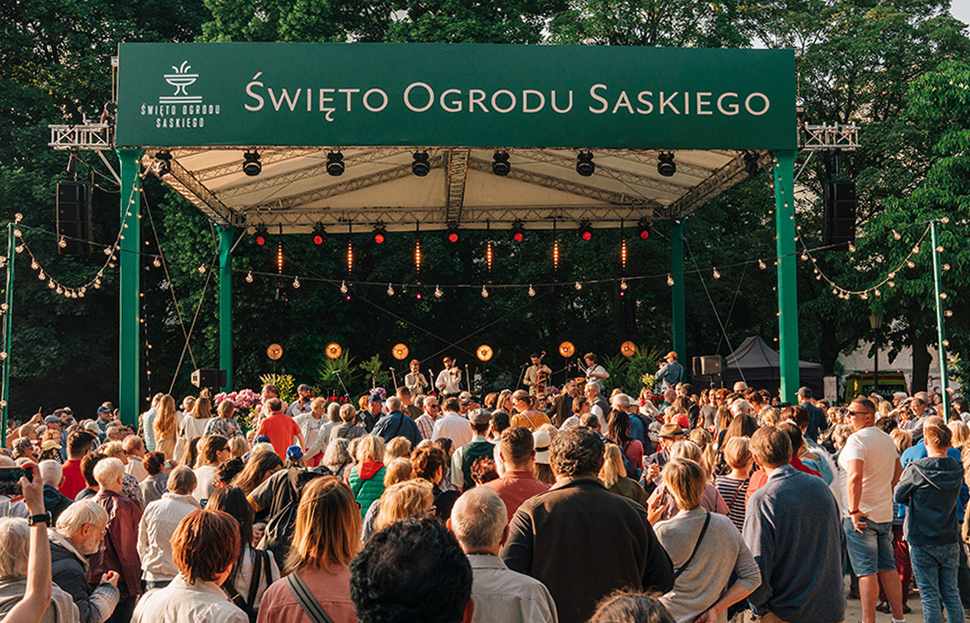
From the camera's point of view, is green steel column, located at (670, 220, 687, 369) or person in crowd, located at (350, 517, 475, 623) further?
green steel column, located at (670, 220, 687, 369)

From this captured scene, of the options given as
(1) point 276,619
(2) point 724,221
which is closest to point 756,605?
(1) point 276,619

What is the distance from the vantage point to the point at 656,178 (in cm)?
1748

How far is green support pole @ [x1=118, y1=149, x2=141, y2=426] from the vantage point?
13203mm

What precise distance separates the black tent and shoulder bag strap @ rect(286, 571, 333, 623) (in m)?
18.5

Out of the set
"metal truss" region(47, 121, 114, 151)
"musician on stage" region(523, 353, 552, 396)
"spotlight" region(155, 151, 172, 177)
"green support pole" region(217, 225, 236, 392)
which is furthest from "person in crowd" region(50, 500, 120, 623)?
"green support pole" region(217, 225, 236, 392)

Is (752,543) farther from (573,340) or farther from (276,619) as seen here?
(573,340)

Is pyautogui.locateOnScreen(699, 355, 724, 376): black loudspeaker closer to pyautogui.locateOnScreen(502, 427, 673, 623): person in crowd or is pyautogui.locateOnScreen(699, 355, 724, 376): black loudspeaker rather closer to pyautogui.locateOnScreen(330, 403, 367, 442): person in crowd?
pyautogui.locateOnScreen(330, 403, 367, 442): person in crowd

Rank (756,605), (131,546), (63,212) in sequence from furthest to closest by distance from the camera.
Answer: (63,212) → (131,546) → (756,605)

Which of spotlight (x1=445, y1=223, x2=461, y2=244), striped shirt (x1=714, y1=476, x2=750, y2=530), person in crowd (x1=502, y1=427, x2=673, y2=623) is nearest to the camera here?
person in crowd (x1=502, y1=427, x2=673, y2=623)

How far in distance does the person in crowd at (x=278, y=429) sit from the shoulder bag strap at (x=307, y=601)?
703cm

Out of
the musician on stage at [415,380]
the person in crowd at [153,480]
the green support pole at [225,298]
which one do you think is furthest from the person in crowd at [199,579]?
the green support pole at [225,298]

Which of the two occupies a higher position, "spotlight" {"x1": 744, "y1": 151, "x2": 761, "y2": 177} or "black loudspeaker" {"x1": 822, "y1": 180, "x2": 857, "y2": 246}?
"spotlight" {"x1": 744, "y1": 151, "x2": 761, "y2": 177}

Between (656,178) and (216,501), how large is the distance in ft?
46.9

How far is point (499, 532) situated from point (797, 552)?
6.00 ft
